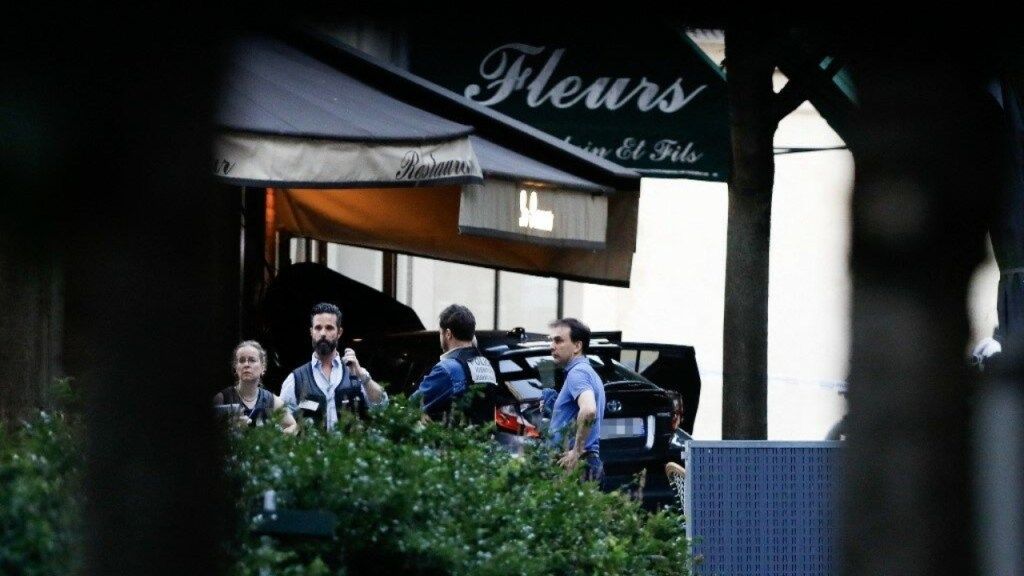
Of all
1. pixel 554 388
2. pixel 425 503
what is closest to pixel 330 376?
pixel 554 388

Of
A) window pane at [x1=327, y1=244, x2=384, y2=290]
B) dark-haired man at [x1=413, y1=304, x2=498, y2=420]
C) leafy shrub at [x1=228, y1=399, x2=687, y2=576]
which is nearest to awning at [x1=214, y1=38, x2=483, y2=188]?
dark-haired man at [x1=413, y1=304, x2=498, y2=420]

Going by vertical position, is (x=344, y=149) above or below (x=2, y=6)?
above

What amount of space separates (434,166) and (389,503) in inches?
141

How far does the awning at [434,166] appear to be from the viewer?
810cm

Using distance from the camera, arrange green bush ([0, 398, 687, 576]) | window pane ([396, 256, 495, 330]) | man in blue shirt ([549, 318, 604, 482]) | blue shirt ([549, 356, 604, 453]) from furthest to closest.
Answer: window pane ([396, 256, 495, 330])
blue shirt ([549, 356, 604, 453])
man in blue shirt ([549, 318, 604, 482])
green bush ([0, 398, 687, 576])

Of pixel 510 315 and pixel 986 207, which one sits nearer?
pixel 986 207

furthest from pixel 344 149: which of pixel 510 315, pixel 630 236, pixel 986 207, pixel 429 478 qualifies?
pixel 510 315

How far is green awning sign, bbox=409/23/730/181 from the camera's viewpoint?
12.0m

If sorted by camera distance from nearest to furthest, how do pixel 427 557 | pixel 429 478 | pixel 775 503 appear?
1. pixel 427 557
2. pixel 429 478
3. pixel 775 503

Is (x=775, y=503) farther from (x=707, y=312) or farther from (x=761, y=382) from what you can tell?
(x=707, y=312)

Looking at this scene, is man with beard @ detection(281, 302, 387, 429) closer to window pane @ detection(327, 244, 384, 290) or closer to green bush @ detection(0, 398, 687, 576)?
green bush @ detection(0, 398, 687, 576)

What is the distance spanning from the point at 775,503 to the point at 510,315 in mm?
17676

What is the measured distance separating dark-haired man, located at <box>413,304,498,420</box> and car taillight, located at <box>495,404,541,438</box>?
1.74 metres

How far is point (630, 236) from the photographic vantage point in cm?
1003
